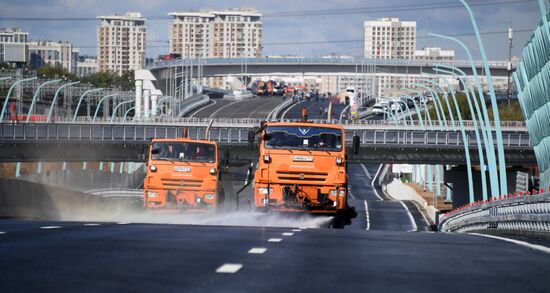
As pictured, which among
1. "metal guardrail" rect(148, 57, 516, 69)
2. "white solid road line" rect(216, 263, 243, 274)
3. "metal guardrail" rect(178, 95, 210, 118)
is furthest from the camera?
"metal guardrail" rect(148, 57, 516, 69)

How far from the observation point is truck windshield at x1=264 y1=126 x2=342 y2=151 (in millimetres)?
33250

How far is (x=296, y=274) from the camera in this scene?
38.6ft

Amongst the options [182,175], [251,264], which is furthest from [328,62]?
[251,264]

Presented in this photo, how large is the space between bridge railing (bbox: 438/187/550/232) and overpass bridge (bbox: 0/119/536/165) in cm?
2674

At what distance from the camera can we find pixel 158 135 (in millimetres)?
83875

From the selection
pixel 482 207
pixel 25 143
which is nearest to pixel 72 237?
pixel 482 207

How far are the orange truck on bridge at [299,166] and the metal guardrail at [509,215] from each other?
4.55m

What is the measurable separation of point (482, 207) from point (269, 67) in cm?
15064

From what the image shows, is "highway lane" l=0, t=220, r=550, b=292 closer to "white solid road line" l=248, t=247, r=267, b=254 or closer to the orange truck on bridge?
"white solid road line" l=248, t=247, r=267, b=254

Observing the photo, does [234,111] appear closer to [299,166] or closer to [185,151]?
[185,151]

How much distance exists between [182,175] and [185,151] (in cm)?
73

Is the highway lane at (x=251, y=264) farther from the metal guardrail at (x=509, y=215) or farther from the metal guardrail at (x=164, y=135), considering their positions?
the metal guardrail at (x=164, y=135)

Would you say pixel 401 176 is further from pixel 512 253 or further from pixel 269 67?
pixel 512 253

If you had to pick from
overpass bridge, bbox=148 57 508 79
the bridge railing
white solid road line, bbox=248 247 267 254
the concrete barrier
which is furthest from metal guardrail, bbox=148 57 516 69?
white solid road line, bbox=248 247 267 254
